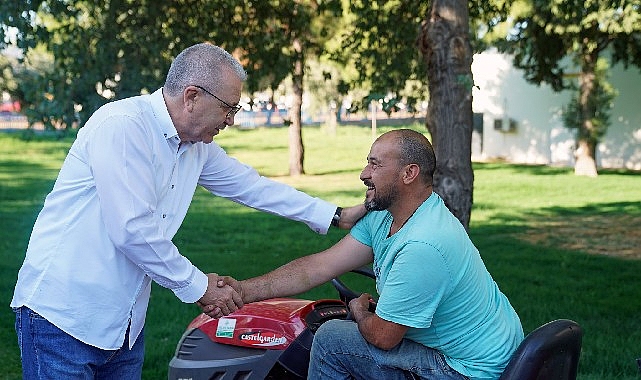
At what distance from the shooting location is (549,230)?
14.9m

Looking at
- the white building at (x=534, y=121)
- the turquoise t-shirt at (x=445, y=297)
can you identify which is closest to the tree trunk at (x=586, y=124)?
the white building at (x=534, y=121)

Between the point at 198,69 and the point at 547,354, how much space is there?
1.59 metres

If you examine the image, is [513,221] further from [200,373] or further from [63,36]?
[200,373]

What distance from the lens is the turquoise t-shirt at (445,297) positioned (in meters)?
3.27

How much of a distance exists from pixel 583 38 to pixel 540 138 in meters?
8.46

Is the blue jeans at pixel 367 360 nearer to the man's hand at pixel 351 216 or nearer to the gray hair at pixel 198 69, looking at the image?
the man's hand at pixel 351 216

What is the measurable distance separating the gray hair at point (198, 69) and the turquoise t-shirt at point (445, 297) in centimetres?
89

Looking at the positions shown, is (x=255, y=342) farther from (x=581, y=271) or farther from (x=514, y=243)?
(x=514, y=243)

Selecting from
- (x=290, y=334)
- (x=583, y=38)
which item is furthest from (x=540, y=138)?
(x=290, y=334)

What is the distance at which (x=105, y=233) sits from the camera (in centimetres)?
327

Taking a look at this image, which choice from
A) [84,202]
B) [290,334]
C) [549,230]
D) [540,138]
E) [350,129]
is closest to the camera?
[84,202]

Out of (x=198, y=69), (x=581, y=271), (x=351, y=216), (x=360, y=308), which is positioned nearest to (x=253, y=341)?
(x=360, y=308)

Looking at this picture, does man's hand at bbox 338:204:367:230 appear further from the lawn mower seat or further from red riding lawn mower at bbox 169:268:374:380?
the lawn mower seat

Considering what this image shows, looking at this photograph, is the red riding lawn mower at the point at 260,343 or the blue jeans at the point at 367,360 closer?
the blue jeans at the point at 367,360
